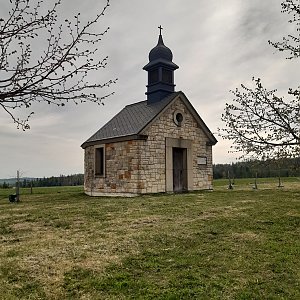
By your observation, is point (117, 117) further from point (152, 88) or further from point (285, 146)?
point (285, 146)

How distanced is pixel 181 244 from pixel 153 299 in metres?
2.20

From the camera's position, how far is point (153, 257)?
5.17 metres

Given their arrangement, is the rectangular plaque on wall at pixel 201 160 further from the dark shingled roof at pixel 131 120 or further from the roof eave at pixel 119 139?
the roof eave at pixel 119 139

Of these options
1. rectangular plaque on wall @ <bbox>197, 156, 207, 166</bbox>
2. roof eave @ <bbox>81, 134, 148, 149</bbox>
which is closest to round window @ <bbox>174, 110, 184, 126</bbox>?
rectangular plaque on wall @ <bbox>197, 156, 207, 166</bbox>

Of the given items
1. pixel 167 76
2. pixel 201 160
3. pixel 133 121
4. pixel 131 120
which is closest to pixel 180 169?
pixel 201 160

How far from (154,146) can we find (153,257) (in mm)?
11036

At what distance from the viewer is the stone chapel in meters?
15.6

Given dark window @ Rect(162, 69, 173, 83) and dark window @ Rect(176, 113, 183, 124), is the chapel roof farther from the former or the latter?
dark window @ Rect(162, 69, 173, 83)

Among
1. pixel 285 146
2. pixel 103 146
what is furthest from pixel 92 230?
pixel 103 146

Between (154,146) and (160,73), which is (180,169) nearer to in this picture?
(154,146)

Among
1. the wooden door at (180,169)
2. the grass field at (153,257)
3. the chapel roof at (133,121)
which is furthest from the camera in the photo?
the wooden door at (180,169)

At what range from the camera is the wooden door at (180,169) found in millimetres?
17438

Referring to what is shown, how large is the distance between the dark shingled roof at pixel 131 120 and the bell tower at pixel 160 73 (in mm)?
533

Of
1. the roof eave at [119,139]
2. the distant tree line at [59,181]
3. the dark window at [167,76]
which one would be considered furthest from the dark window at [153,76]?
the distant tree line at [59,181]
